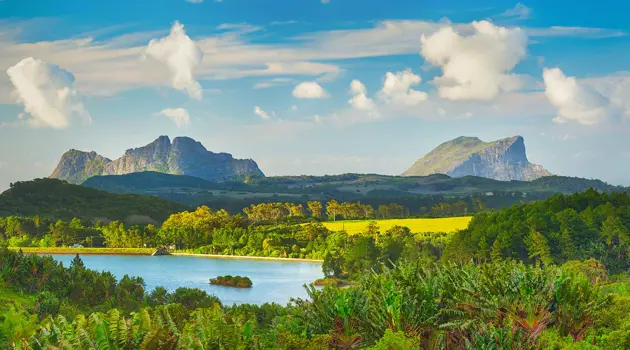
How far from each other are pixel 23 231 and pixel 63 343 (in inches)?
3183

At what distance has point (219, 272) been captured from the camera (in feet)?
206

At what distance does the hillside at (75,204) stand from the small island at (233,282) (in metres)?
53.5

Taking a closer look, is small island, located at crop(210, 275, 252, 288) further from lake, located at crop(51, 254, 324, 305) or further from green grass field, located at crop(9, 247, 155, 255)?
green grass field, located at crop(9, 247, 155, 255)

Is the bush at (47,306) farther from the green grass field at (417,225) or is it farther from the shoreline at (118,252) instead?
the green grass field at (417,225)

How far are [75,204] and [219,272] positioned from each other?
6290 cm

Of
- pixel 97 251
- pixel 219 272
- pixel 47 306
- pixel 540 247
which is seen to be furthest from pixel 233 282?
pixel 97 251

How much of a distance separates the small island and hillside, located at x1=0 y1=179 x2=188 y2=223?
53.5 metres

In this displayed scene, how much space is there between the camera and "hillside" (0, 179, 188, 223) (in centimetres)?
10888

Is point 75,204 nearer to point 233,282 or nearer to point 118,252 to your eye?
point 118,252

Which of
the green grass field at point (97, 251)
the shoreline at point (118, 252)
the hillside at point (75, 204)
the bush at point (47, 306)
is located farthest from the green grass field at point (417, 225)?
the bush at point (47, 306)

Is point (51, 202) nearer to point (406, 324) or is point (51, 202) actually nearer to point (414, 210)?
point (414, 210)

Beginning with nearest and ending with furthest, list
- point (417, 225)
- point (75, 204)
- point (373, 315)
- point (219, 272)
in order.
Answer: point (373, 315), point (219, 272), point (417, 225), point (75, 204)

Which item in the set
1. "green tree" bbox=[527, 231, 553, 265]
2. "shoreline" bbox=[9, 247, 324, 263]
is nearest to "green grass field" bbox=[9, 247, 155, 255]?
"shoreline" bbox=[9, 247, 324, 263]

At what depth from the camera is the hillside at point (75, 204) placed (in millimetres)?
108875
